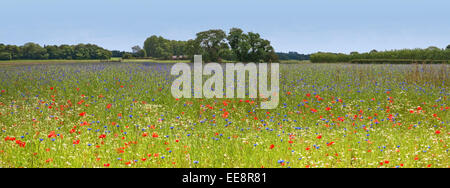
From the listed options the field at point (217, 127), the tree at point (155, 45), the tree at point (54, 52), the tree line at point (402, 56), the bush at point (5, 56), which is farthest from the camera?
the tree at point (155, 45)

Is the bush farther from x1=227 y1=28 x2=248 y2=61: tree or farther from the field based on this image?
the field

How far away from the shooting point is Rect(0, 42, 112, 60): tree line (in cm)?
4190

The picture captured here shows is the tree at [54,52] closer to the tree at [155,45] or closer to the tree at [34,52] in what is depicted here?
the tree at [34,52]

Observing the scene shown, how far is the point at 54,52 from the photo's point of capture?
43.7 metres

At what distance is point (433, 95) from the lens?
11016 mm

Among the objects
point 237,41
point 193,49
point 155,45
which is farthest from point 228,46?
point 155,45

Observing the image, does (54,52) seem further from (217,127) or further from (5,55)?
(217,127)

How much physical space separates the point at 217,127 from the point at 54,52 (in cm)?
4307

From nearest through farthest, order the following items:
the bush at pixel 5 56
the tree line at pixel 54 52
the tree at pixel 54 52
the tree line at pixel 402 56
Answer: the tree line at pixel 402 56, the bush at pixel 5 56, the tree line at pixel 54 52, the tree at pixel 54 52

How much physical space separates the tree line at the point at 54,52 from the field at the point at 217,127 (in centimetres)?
3069

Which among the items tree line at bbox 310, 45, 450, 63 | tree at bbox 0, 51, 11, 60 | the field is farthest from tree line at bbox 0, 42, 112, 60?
the field

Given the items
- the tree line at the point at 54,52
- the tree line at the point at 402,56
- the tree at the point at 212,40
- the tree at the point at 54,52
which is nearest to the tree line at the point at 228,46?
the tree at the point at 212,40

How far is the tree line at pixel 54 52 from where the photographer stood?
4190 cm
